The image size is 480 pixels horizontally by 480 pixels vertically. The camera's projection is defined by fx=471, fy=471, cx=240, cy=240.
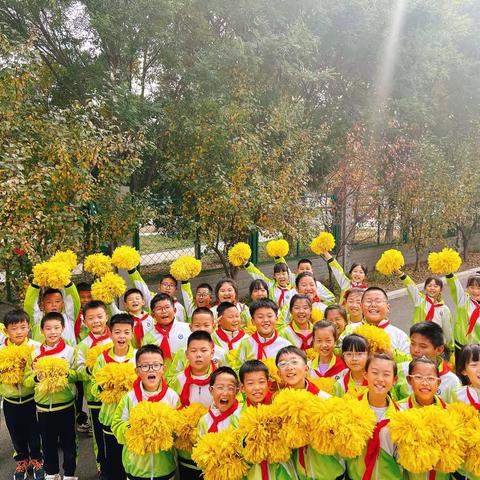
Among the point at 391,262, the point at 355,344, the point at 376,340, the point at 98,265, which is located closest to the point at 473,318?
the point at 391,262

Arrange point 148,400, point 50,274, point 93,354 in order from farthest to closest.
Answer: point 50,274 < point 93,354 < point 148,400

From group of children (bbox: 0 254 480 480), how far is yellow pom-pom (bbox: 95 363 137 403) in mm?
57

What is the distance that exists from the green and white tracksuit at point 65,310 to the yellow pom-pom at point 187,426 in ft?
6.61

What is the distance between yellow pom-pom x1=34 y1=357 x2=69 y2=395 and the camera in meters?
3.65

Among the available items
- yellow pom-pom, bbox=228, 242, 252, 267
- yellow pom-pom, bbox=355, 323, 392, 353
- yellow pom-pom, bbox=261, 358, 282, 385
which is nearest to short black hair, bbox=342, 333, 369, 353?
yellow pom-pom, bbox=355, 323, 392, 353

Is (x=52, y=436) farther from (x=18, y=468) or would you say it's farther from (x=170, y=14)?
(x=170, y=14)

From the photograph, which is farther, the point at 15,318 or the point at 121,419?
the point at 15,318

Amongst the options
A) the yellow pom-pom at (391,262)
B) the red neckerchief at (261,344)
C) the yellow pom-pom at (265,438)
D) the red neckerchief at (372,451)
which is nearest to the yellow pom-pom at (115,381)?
the yellow pom-pom at (265,438)

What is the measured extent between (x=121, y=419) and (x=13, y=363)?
1.13 meters

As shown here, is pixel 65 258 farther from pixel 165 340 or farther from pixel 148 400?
pixel 148 400

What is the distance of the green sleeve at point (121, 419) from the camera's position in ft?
10.8

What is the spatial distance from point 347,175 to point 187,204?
13.3 ft

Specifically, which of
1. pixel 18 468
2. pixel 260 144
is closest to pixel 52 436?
pixel 18 468

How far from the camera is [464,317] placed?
543cm
